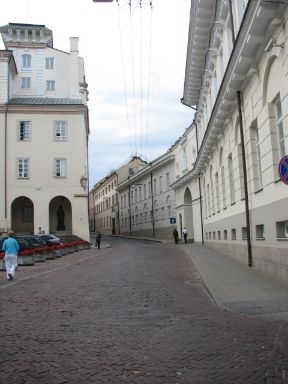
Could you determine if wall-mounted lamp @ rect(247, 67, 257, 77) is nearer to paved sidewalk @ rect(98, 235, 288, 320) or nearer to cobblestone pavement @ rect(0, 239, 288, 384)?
paved sidewalk @ rect(98, 235, 288, 320)

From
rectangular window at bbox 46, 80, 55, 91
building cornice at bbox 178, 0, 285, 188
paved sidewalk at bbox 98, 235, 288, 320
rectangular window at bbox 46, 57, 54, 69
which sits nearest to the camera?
paved sidewalk at bbox 98, 235, 288, 320

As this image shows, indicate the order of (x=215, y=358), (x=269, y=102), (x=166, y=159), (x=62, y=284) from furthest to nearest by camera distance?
(x=166, y=159) < (x=62, y=284) < (x=269, y=102) < (x=215, y=358)

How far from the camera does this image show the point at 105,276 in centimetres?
1786

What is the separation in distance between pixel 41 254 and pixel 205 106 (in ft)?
46.4

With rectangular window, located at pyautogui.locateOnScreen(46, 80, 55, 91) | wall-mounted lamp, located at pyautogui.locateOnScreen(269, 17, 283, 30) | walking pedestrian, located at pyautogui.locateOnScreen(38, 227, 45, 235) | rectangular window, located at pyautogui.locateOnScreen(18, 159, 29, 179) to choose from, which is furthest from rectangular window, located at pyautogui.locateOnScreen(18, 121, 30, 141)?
wall-mounted lamp, located at pyautogui.locateOnScreen(269, 17, 283, 30)

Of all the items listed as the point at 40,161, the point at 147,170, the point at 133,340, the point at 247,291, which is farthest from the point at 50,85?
the point at 133,340

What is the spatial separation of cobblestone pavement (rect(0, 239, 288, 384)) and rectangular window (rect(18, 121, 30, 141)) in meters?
38.5

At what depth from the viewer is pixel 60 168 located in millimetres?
50719

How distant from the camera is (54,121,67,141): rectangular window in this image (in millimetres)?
51219

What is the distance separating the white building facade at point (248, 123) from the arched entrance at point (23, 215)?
91.5ft

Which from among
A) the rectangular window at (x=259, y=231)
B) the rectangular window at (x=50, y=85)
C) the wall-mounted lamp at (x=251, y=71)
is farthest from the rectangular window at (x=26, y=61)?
the rectangular window at (x=259, y=231)

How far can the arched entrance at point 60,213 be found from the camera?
53719 millimetres

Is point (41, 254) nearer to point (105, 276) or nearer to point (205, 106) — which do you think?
point (105, 276)

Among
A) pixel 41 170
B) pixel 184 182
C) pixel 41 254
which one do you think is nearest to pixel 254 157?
pixel 41 254
